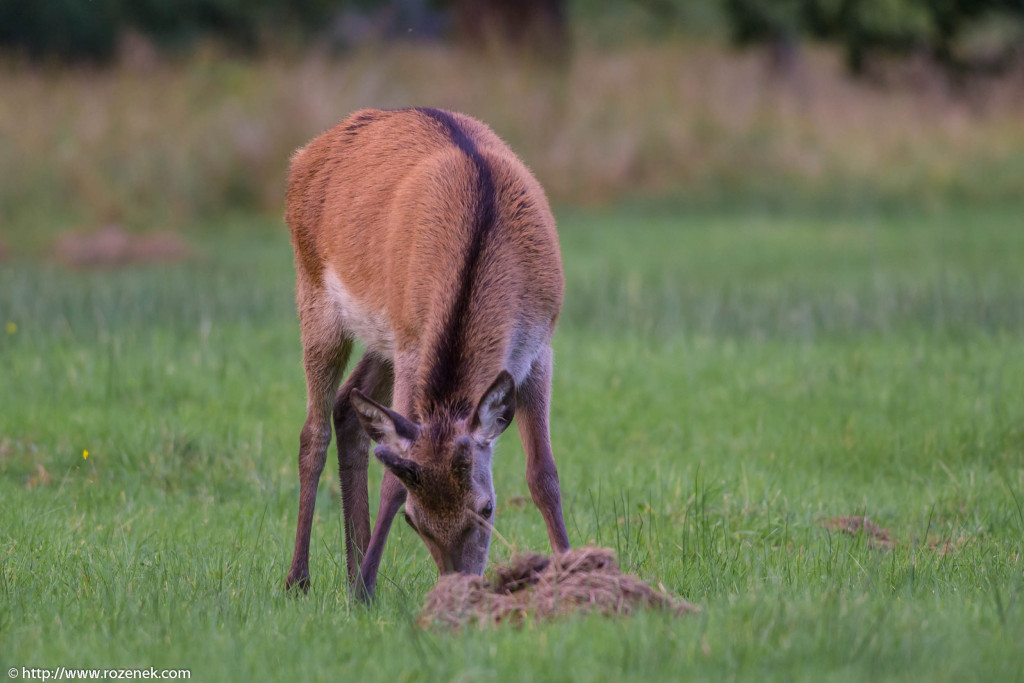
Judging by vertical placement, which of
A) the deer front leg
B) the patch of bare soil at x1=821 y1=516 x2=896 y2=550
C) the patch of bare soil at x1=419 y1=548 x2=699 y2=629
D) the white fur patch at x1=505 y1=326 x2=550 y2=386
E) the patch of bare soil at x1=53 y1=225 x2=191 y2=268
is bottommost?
the patch of bare soil at x1=53 y1=225 x2=191 y2=268

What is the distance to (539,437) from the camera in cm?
548

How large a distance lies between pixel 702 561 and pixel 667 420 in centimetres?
310

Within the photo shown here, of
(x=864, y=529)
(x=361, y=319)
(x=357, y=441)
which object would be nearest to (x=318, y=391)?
(x=357, y=441)

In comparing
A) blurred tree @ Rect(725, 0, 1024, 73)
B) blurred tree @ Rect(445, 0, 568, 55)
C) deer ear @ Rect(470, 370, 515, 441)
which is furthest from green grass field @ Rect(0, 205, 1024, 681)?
blurred tree @ Rect(725, 0, 1024, 73)

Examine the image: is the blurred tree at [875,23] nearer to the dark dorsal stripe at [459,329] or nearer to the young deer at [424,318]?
the young deer at [424,318]

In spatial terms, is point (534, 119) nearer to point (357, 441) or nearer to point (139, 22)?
point (139, 22)

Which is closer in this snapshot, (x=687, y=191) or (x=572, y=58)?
(x=687, y=191)

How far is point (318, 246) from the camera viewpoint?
627 centimetres

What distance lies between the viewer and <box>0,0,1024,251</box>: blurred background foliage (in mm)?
19109

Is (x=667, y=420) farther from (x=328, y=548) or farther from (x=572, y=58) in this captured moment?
(x=572, y=58)

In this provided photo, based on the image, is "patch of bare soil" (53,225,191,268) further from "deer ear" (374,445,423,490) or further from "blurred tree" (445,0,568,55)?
"deer ear" (374,445,423,490)

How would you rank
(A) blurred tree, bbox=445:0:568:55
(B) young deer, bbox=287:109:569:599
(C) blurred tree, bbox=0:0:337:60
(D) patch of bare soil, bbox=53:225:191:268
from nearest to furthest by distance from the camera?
1. (B) young deer, bbox=287:109:569:599
2. (D) patch of bare soil, bbox=53:225:191:268
3. (A) blurred tree, bbox=445:0:568:55
4. (C) blurred tree, bbox=0:0:337:60

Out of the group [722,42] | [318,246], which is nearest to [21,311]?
[318,246]

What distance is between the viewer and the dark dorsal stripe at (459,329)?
487 cm
